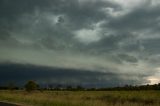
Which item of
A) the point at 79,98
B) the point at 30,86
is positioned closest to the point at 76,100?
the point at 79,98

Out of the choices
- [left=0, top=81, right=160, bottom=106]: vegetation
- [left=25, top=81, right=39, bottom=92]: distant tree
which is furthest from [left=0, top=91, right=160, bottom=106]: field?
[left=25, top=81, right=39, bottom=92]: distant tree

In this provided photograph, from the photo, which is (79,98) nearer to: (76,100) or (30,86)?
(76,100)

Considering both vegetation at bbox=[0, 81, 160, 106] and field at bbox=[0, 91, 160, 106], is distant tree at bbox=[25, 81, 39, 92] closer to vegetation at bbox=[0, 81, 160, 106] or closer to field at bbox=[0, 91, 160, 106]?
vegetation at bbox=[0, 81, 160, 106]

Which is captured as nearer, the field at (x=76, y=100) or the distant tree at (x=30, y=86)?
the field at (x=76, y=100)

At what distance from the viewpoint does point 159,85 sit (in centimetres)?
10850

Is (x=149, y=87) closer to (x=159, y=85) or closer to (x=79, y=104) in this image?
(x=159, y=85)

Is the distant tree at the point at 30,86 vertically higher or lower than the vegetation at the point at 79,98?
higher

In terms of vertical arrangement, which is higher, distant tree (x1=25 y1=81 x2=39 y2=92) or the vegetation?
distant tree (x1=25 y1=81 x2=39 y2=92)

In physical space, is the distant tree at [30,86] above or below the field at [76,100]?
above

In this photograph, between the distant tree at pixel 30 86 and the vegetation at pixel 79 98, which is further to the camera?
the distant tree at pixel 30 86

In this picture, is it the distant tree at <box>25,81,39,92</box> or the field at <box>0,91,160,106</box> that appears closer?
the field at <box>0,91,160,106</box>

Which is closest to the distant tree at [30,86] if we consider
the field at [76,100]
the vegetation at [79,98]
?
the vegetation at [79,98]

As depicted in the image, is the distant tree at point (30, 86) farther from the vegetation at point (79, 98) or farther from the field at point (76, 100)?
A: the field at point (76, 100)

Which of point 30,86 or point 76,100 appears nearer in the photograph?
point 76,100
